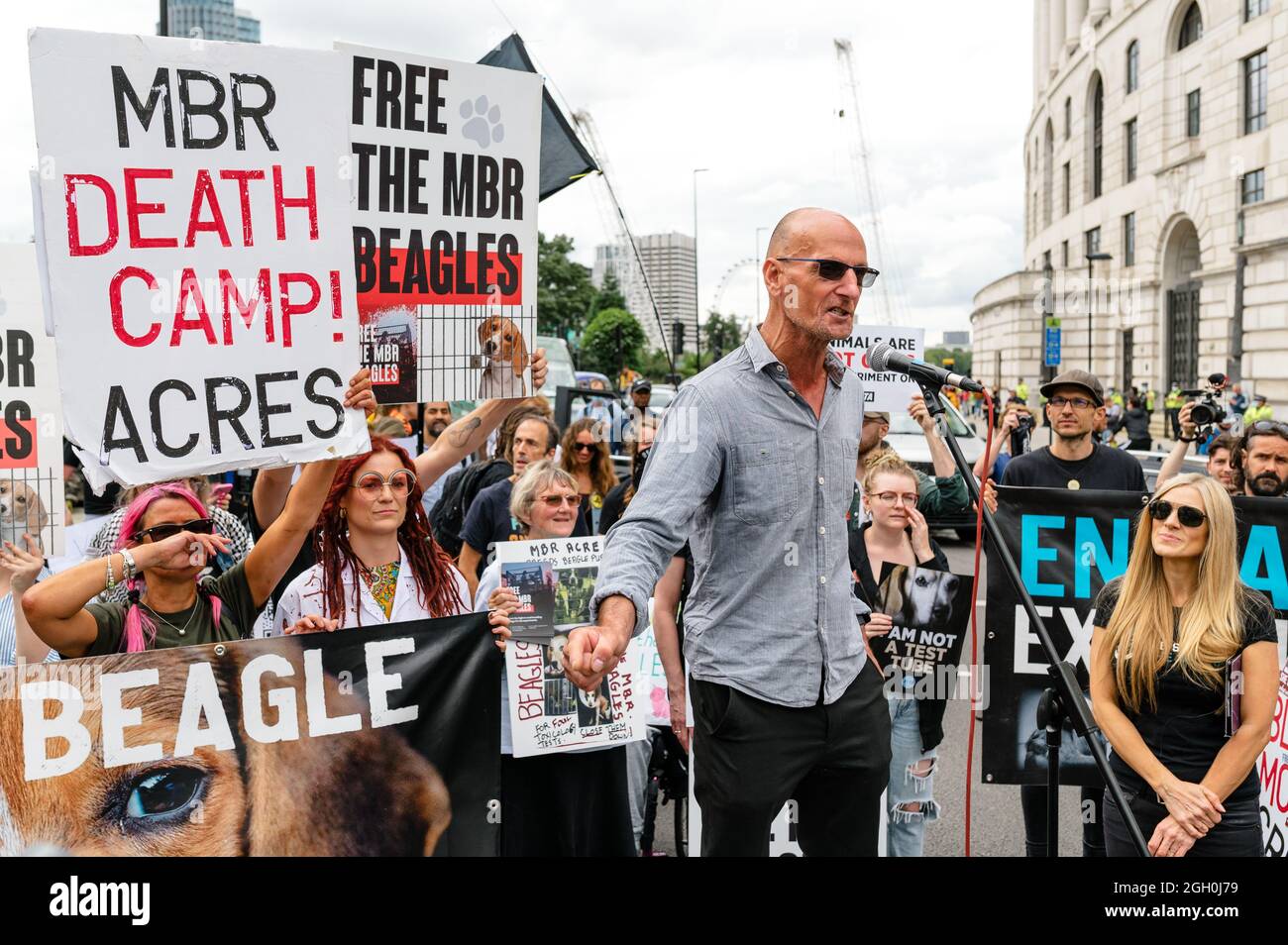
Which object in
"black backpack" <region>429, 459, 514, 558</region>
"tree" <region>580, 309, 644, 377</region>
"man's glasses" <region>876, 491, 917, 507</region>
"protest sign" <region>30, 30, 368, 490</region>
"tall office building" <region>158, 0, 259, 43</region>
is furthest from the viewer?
"tree" <region>580, 309, 644, 377</region>

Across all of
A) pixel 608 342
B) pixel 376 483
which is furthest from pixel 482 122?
pixel 608 342

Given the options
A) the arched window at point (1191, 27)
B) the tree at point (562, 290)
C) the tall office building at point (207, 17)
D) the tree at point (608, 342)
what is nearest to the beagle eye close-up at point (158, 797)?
the tall office building at point (207, 17)

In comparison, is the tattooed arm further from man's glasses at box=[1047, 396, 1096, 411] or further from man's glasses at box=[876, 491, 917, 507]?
man's glasses at box=[1047, 396, 1096, 411]

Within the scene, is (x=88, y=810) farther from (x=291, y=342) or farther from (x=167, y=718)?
→ (x=291, y=342)

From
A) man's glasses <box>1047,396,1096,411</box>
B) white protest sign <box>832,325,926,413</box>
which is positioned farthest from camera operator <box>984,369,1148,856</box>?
white protest sign <box>832,325,926,413</box>

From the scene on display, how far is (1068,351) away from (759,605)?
51.1 metres

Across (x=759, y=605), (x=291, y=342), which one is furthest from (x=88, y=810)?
(x=759, y=605)

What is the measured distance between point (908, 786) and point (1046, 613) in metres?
0.94

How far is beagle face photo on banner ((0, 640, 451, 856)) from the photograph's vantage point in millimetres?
3162

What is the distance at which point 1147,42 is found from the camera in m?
41.6

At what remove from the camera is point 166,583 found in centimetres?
352

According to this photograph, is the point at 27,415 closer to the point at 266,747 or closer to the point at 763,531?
the point at 266,747

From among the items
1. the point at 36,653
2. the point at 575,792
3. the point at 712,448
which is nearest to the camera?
the point at 712,448

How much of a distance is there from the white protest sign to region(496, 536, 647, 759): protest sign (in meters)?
3.29
